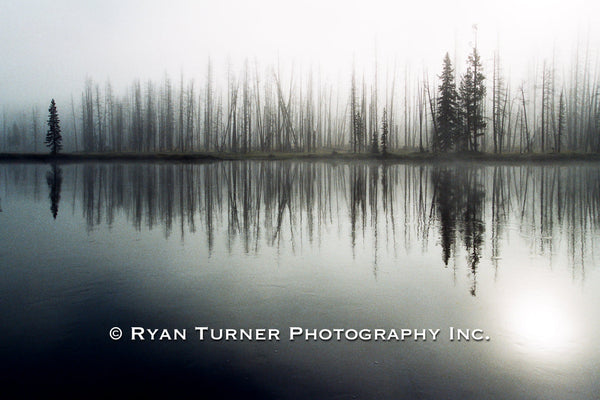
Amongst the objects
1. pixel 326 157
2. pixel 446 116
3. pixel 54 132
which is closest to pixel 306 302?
pixel 446 116

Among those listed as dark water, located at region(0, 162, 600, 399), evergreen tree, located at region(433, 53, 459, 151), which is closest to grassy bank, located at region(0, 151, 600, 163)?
evergreen tree, located at region(433, 53, 459, 151)

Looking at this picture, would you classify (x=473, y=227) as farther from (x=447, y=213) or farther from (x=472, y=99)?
(x=472, y=99)

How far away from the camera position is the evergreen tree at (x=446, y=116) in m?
50.9

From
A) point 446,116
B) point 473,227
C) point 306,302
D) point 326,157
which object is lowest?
point 306,302

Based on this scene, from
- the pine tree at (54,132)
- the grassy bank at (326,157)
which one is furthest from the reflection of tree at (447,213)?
the pine tree at (54,132)

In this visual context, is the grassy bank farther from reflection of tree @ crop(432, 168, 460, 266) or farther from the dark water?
the dark water

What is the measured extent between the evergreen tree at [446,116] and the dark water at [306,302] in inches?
1542

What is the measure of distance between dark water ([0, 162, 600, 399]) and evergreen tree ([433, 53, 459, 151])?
39.2 m

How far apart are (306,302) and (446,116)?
48.6 m

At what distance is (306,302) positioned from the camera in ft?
19.7

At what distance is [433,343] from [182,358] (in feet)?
7.91

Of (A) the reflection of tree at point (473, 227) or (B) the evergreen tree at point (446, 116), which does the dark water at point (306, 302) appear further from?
(B) the evergreen tree at point (446, 116)

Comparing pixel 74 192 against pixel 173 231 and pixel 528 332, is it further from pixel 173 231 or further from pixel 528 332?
pixel 528 332

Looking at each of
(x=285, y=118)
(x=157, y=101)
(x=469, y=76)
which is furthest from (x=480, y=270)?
(x=157, y=101)
